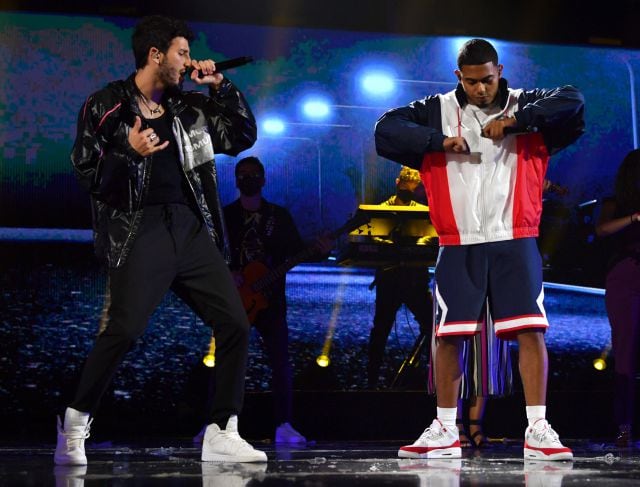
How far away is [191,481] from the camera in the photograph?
290 cm

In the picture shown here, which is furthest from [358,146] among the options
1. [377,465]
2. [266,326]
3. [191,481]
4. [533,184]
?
[191,481]

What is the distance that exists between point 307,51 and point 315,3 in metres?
0.36

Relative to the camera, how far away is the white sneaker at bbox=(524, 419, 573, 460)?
11.8 ft

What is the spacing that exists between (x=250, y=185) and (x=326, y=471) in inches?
120

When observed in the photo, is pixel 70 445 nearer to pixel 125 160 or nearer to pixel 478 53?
pixel 125 160

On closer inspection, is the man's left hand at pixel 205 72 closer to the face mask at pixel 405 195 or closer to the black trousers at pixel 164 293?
the black trousers at pixel 164 293

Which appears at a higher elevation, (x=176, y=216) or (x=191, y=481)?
(x=176, y=216)

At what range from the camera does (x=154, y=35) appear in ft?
12.7

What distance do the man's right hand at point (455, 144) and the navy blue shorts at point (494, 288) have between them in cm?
40

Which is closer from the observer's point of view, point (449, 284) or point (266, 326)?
point (449, 284)

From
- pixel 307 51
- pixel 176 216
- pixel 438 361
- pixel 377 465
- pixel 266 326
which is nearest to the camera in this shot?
pixel 377 465

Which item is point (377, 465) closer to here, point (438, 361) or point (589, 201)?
point (438, 361)

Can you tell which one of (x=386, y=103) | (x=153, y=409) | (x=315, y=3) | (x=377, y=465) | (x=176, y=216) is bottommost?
(x=153, y=409)

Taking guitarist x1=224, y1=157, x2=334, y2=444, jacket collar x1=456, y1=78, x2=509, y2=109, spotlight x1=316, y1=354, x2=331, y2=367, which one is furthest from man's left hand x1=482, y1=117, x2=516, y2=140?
spotlight x1=316, y1=354, x2=331, y2=367
